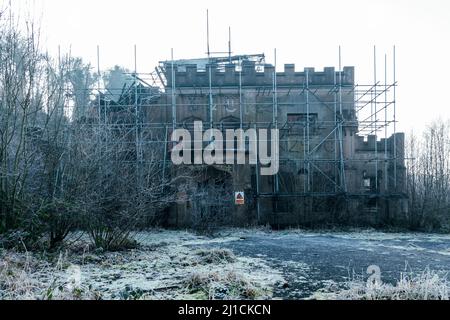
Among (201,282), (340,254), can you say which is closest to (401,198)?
(340,254)

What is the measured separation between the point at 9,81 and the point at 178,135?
32.5 ft

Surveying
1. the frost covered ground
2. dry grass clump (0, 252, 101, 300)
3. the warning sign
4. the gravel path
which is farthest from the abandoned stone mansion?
dry grass clump (0, 252, 101, 300)

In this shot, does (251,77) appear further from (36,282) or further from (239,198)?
(36,282)

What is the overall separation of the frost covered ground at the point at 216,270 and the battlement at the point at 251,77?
33.7ft

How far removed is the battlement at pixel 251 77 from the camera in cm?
1955

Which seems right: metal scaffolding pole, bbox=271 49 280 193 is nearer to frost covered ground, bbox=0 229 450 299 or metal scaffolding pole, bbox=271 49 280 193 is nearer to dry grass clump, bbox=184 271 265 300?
frost covered ground, bbox=0 229 450 299

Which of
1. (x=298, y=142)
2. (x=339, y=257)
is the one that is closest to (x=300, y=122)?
(x=298, y=142)

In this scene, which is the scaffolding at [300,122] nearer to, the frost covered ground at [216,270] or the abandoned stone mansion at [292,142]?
the abandoned stone mansion at [292,142]

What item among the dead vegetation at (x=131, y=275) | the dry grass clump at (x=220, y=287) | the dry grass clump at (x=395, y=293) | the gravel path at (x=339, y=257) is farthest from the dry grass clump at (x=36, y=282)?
the dry grass clump at (x=395, y=293)

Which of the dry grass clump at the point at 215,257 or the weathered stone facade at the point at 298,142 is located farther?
the weathered stone facade at the point at 298,142

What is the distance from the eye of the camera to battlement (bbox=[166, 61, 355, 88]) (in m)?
19.5

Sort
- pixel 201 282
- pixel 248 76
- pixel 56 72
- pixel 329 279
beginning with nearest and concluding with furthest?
pixel 201 282 < pixel 329 279 < pixel 56 72 < pixel 248 76

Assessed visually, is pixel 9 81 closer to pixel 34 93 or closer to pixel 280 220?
pixel 34 93

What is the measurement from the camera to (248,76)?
1973cm
